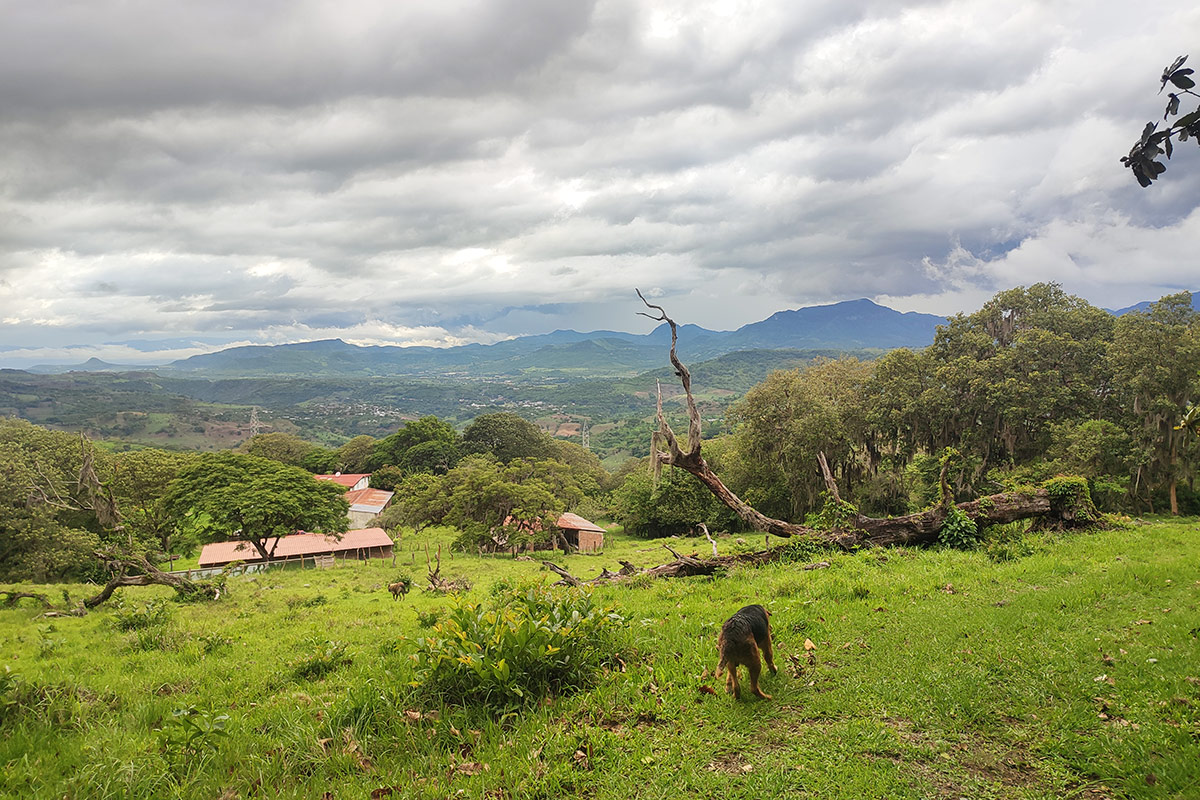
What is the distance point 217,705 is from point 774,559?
1090cm

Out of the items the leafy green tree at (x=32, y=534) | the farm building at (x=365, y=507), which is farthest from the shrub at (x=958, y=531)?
the farm building at (x=365, y=507)

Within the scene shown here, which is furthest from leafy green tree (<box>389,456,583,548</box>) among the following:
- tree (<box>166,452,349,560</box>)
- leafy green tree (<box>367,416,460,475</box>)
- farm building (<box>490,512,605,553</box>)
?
leafy green tree (<box>367,416,460,475</box>)

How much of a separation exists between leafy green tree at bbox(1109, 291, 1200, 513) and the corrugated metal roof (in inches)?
2121

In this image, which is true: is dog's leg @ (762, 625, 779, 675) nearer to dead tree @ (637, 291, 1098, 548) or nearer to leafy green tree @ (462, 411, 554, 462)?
dead tree @ (637, 291, 1098, 548)

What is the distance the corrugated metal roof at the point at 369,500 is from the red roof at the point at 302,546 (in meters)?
8.72

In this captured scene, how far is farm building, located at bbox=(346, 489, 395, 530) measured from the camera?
2096 inches

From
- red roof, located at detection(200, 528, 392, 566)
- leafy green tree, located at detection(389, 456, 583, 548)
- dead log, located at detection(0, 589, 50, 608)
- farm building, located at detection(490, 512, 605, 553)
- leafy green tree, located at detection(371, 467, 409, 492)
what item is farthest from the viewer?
leafy green tree, located at detection(371, 467, 409, 492)

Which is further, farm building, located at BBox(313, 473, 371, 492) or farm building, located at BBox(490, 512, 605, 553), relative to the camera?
farm building, located at BBox(313, 473, 371, 492)

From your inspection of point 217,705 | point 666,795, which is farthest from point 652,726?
point 217,705

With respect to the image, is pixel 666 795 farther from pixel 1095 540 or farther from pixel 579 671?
pixel 1095 540

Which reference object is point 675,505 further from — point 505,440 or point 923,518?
point 505,440

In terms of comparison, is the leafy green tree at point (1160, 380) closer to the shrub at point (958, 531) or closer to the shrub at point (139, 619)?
the shrub at point (958, 531)

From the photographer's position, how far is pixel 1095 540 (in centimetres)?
1188

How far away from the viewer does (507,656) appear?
18.3ft
